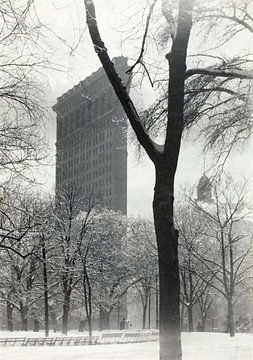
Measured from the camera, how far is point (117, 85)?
7445 mm

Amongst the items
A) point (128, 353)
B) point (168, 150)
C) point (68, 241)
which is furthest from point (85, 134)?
point (168, 150)

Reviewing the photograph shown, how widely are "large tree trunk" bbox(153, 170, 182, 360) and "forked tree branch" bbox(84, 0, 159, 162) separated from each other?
541 millimetres

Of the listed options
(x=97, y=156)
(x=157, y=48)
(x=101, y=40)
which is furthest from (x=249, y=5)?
(x=97, y=156)

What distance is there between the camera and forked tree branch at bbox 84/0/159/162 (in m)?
7.34

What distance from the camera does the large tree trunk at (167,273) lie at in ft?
22.0

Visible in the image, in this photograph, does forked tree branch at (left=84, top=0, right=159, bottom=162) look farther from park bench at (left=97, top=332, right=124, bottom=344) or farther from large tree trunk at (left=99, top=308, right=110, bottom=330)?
large tree trunk at (left=99, top=308, right=110, bottom=330)

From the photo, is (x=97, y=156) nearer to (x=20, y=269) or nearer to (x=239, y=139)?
(x=20, y=269)

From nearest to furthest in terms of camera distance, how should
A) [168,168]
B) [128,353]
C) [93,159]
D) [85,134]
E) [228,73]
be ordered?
[168,168] < [228,73] < [128,353] < [85,134] < [93,159]

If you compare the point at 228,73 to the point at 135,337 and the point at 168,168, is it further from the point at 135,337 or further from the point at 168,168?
the point at 135,337

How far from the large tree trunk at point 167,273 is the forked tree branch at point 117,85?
0.54 m

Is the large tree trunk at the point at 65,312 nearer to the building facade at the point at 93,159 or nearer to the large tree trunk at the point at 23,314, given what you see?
the large tree trunk at the point at 23,314

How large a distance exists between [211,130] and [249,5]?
2276mm

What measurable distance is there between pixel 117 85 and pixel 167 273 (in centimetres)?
254

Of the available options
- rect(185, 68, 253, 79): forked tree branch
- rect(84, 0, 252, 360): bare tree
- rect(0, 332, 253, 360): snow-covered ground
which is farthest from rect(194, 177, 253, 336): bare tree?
rect(84, 0, 252, 360): bare tree
